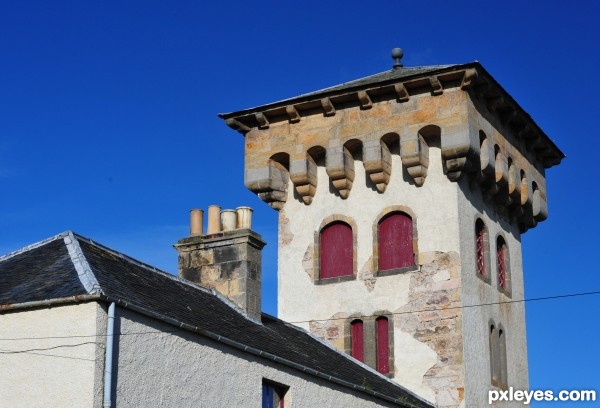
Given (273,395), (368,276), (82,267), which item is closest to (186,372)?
(82,267)

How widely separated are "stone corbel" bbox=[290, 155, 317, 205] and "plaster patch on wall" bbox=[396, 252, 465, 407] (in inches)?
150

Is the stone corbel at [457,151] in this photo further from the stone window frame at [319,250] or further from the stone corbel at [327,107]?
the stone corbel at [327,107]

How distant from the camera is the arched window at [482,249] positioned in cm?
2820

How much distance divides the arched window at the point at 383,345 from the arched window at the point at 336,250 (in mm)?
1606

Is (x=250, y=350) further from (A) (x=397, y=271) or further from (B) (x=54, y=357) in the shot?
(A) (x=397, y=271)

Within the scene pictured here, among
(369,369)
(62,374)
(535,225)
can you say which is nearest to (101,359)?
(62,374)

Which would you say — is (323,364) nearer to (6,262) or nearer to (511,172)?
(6,262)

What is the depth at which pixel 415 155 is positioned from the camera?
89.5 ft

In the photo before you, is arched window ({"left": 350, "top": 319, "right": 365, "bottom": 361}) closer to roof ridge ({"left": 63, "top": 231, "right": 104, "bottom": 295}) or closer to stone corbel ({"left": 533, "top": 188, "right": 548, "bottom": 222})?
stone corbel ({"left": 533, "top": 188, "right": 548, "bottom": 222})

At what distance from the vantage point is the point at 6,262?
18406 mm

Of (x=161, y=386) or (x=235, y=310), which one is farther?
(x=235, y=310)

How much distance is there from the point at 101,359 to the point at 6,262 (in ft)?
13.5

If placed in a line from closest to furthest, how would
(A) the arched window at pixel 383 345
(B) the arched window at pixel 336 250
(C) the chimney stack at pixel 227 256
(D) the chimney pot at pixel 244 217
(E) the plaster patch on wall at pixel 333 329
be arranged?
(C) the chimney stack at pixel 227 256, (D) the chimney pot at pixel 244 217, (A) the arched window at pixel 383 345, (E) the plaster patch on wall at pixel 333 329, (B) the arched window at pixel 336 250

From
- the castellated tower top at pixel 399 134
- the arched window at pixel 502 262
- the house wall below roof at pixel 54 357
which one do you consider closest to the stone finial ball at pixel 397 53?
the castellated tower top at pixel 399 134
